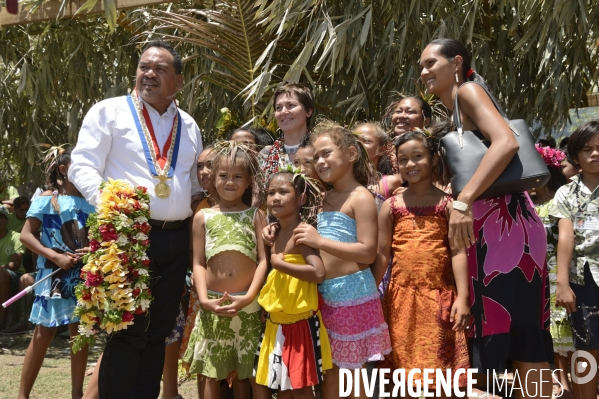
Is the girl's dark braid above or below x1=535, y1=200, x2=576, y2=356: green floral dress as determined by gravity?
above

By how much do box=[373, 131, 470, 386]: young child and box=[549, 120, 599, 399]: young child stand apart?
3.34 ft

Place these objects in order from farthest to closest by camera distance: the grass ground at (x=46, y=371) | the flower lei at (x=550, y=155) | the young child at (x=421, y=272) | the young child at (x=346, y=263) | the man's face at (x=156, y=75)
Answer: the grass ground at (x=46, y=371), the flower lei at (x=550, y=155), the man's face at (x=156, y=75), the young child at (x=346, y=263), the young child at (x=421, y=272)

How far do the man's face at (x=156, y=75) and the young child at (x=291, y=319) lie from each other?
917mm

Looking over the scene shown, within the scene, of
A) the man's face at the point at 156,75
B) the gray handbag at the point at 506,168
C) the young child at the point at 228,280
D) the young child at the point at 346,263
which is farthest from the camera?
the man's face at the point at 156,75

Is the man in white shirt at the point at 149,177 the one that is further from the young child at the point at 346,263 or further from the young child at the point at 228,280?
the young child at the point at 346,263

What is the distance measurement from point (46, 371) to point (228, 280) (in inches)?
118

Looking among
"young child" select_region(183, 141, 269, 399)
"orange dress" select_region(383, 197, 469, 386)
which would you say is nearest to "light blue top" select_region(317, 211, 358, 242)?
"orange dress" select_region(383, 197, 469, 386)

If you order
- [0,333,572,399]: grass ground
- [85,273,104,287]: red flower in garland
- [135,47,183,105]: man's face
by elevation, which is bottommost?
[0,333,572,399]: grass ground

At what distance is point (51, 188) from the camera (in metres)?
5.46

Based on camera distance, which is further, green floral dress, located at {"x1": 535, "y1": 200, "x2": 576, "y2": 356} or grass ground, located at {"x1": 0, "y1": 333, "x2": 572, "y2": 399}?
grass ground, located at {"x1": 0, "y1": 333, "x2": 572, "y2": 399}

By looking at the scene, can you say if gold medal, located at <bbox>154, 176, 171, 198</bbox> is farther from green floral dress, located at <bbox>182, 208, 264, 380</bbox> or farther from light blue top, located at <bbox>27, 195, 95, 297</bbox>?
light blue top, located at <bbox>27, 195, 95, 297</bbox>

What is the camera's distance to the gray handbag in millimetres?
3266

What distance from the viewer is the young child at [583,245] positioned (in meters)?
4.41

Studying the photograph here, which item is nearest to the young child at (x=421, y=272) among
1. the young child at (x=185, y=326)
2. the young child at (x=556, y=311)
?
the young child at (x=185, y=326)
